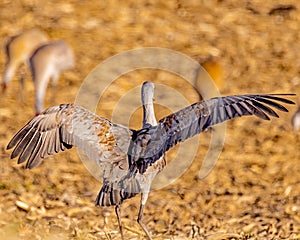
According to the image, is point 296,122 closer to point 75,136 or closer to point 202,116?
point 202,116

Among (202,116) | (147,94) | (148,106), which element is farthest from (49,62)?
(202,116)

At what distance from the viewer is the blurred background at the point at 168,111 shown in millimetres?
8484

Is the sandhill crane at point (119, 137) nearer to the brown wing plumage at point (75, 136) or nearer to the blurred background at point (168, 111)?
the brown wing plumage at point (75, 136)

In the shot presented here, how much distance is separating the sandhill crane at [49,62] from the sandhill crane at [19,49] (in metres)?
0.14

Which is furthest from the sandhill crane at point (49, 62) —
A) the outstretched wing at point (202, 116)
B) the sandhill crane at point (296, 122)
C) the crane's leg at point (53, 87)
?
the outstretched wing at point (202, 116)

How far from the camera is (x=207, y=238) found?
826 cm

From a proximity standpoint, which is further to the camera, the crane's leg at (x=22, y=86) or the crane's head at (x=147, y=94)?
the crane's leg at (x=22, y=86)

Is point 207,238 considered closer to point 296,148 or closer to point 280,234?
point 280,234

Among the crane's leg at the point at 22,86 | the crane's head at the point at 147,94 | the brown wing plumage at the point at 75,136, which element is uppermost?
the crane's head at the point at 147,94

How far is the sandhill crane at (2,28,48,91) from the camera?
37.7ft

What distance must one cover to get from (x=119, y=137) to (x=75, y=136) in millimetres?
359

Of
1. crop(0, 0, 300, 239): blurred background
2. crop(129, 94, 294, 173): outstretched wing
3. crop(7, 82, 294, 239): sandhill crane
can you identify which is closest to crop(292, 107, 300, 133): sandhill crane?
crop(0, 0, 300, 239): blurred background

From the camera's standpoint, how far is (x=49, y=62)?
1127 centimetres

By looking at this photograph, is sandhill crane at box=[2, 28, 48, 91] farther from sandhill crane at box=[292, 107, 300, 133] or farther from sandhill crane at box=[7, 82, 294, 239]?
sandhill crane at box=[7, 82, 294, 239]
